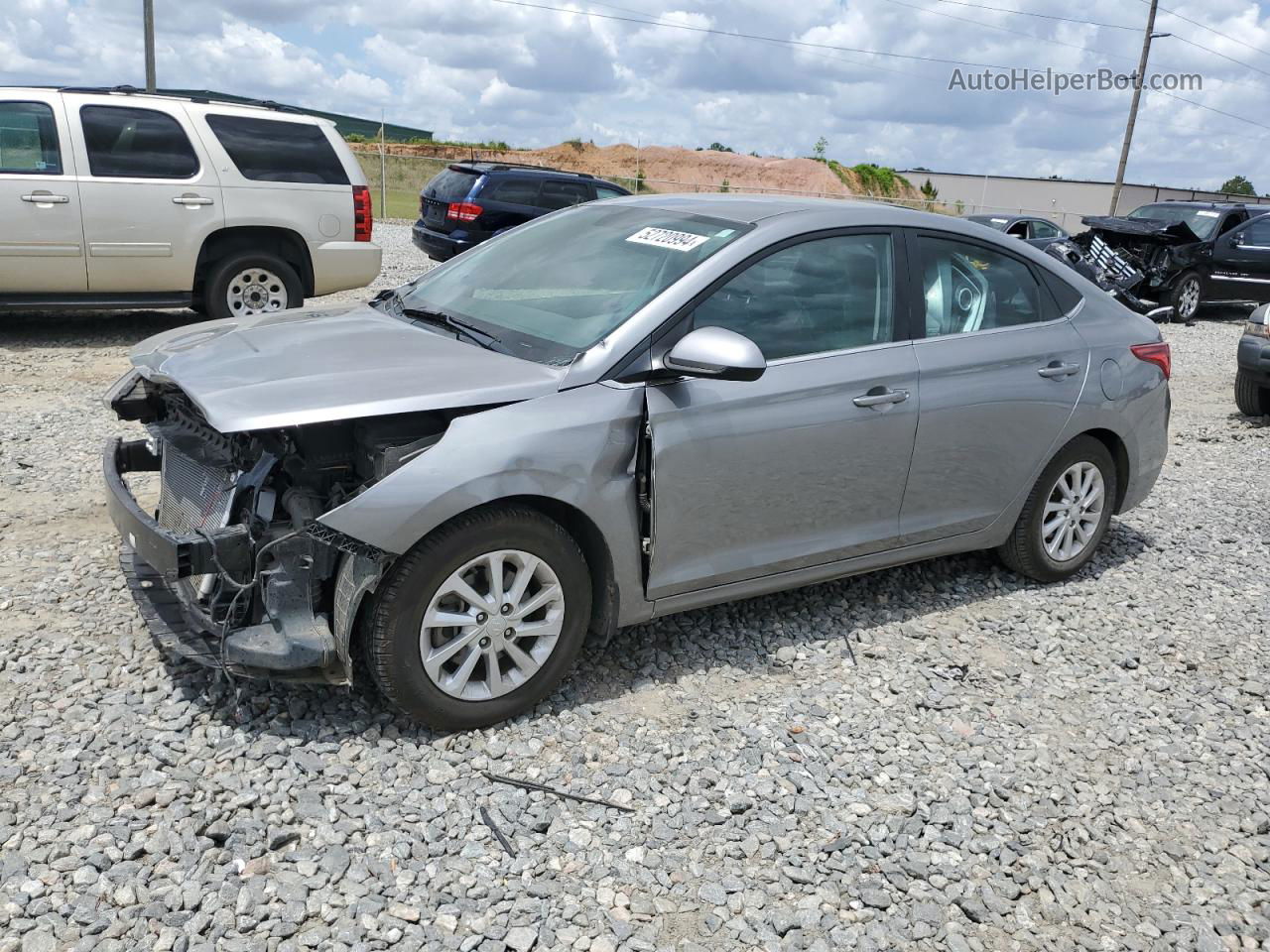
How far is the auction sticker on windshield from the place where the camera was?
163 inches

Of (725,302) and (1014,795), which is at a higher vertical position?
(725,302)

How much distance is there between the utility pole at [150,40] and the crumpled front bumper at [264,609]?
19.6 metres

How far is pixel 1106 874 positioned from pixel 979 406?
199 cm

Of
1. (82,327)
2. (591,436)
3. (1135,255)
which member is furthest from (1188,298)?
(591,436)

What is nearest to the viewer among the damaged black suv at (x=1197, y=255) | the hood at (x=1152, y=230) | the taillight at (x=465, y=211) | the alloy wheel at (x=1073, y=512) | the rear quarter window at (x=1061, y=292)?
the rear quarter window at (x=1061, y=292)

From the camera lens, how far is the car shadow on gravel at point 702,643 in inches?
146

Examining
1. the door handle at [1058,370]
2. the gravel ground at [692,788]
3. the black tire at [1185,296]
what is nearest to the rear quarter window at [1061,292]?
the door handle at [1058,370]

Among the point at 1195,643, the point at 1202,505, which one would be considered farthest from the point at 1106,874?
the point at 1202,505

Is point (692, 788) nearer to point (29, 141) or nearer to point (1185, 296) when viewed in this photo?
point (29, 141)

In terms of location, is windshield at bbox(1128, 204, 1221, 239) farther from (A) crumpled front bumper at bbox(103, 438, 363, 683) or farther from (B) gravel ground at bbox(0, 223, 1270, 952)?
(A) crumpled front bumper at bbox(103, 438, 363, 683)

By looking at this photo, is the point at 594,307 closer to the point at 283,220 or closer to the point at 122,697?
the point at 122,697

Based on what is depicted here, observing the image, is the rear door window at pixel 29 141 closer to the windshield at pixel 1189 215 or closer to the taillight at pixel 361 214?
the taillight at pixel 361 214

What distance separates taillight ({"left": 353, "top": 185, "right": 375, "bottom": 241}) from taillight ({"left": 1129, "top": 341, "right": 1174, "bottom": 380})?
7.18 m

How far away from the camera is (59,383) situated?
8.20 meters
